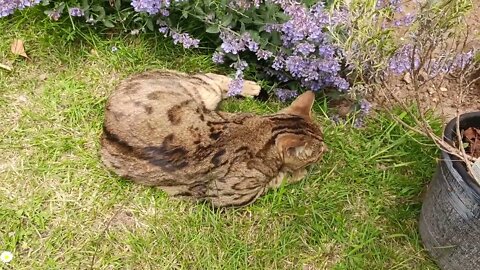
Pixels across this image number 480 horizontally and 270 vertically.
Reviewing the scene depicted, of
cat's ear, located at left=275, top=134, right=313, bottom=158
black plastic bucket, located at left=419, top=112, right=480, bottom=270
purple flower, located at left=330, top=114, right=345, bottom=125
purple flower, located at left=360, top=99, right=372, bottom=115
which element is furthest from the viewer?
purple flower, located at left=330, top=114, right=345, bottom=125

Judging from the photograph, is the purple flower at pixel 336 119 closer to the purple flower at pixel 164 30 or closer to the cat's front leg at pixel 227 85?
the cat's front leg at pixel 227 85

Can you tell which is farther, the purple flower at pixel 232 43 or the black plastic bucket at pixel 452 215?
the purple flower at pixel 232 43

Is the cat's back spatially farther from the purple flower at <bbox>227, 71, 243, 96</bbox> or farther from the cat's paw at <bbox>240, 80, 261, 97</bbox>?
the cat's paw at <bbox>240, 80, 261, 97</bbox>

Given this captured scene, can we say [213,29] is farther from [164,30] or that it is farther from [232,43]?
[164,30]

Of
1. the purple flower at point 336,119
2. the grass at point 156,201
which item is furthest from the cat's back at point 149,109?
the purple flower at point 336,119

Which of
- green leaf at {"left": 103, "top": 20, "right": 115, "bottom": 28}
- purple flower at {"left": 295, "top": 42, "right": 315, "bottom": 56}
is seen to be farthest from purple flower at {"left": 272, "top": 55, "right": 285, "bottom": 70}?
green leaf at {"left": 103, "top": 20, "right": 115, "bottom": 28}

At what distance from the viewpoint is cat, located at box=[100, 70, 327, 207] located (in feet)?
10.4

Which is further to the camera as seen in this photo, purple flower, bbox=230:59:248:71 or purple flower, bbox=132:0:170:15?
purple flower, bbox=230:59:248:71

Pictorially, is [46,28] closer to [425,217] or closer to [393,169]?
[393,169]

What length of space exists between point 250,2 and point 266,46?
0.27m

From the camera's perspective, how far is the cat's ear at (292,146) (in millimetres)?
3281

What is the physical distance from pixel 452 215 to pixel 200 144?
125cm

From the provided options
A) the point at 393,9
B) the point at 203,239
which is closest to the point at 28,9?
→ the point at 203,239

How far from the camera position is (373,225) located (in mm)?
3344
